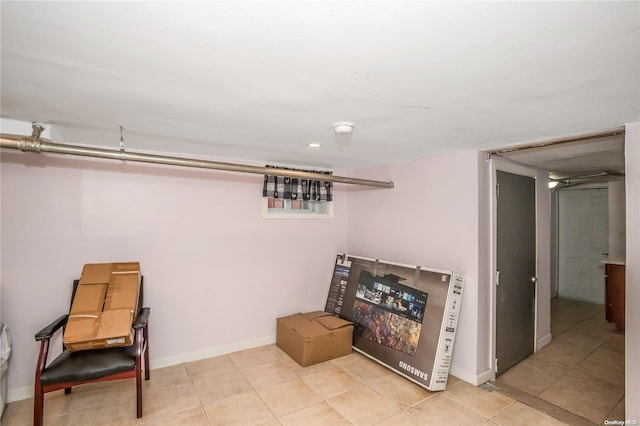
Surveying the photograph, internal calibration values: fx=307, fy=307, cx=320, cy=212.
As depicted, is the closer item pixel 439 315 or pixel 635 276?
pixel 635 276

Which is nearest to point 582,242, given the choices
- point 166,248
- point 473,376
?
point 473,376

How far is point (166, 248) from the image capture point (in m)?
3.08

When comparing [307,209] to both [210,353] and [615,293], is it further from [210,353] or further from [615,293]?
[615,293]

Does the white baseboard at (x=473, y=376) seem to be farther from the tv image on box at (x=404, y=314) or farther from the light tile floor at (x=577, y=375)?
the tv image on box at (x=404, y=314)

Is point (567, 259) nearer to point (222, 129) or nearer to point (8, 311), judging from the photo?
point (222, 129)

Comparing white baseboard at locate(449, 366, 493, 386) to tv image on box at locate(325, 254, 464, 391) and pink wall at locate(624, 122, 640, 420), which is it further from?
pink wall at locate(624, 122, 640, 420)

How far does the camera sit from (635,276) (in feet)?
6.47

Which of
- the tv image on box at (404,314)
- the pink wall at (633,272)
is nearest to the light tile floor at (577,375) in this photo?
the pink wall at (633,272)

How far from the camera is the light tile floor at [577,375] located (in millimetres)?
2498

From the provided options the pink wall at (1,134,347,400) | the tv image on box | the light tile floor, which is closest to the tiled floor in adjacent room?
the light tile floor

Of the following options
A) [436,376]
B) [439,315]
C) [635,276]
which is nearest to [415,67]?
[635,276]

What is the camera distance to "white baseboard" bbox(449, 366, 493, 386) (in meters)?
2.80

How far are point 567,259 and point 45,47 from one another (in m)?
7.48

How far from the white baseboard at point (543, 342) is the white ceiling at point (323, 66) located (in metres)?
2.60
